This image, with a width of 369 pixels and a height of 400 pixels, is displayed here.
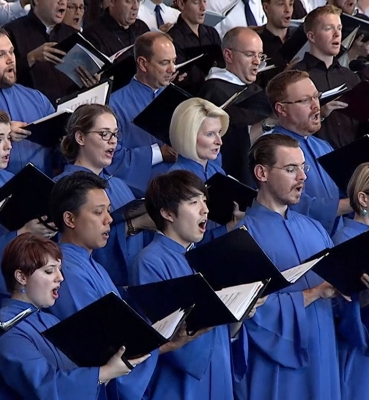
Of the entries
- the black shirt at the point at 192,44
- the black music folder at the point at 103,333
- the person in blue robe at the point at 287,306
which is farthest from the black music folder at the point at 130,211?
the black shirt at the point at 192,44

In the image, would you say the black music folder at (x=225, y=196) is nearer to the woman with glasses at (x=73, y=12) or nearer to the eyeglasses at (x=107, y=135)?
the eyeglasses at (x=107, y=135)

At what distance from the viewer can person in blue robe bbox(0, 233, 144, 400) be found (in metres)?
3.96

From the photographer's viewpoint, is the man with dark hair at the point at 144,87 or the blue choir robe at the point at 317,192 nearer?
the blue choir robe at the point at 317,192

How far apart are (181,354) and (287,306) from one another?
64 centimetres

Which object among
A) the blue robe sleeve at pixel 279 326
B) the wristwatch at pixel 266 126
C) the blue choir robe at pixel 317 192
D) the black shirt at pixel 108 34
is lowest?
the blue robe sleeve at pixel 279 326

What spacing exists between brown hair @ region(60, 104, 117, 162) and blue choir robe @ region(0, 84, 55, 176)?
477 millimetres

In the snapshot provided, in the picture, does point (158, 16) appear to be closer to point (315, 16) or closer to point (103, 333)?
point (315, 16)

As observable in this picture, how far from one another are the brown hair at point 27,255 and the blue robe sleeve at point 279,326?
1122mm

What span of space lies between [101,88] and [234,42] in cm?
136

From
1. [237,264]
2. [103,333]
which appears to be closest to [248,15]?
[237,264]

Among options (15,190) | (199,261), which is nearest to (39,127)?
(15,190)

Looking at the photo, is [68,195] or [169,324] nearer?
[169,324]

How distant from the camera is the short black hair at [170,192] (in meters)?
4.73

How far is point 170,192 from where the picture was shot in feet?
15.6
